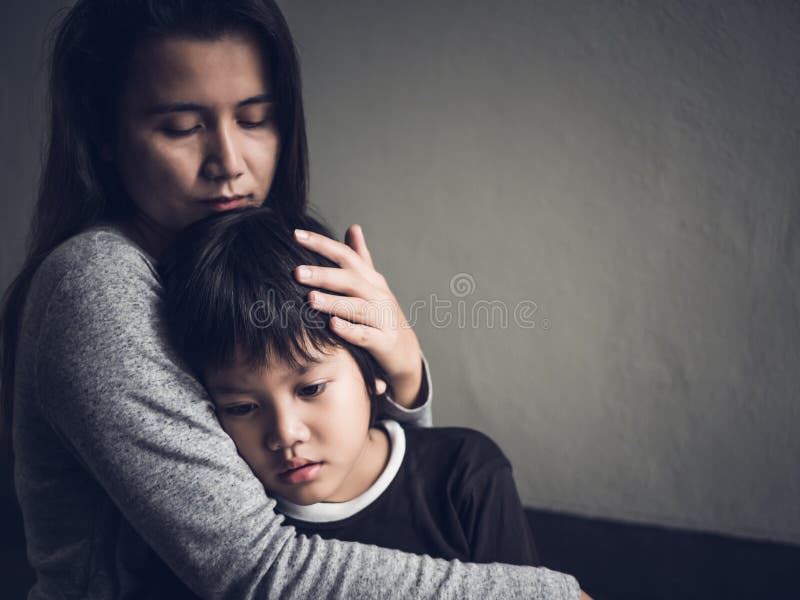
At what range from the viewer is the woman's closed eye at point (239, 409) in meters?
0.75

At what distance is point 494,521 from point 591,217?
83 centimetres

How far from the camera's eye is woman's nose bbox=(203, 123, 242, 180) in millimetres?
817

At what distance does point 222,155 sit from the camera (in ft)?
2.69

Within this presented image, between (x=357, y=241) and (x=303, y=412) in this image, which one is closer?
(x=303, y=412)

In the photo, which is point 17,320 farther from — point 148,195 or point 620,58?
point 620,58

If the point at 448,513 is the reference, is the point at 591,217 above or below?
above

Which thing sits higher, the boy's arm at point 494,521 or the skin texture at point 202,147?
the skin texture at point 202,147

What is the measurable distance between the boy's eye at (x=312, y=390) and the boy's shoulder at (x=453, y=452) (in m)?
0.18

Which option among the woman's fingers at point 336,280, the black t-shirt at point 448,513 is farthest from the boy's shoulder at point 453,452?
the woman's fingers at point 336,280

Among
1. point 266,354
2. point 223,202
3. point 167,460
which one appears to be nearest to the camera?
point 167,460

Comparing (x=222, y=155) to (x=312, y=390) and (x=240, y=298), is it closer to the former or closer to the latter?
(x=240, y=298)

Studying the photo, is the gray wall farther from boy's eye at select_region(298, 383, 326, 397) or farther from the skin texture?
boy's eye at select_region(298, 383, 326, 397)

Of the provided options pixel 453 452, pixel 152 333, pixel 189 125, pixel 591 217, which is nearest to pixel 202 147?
pixel 189 125

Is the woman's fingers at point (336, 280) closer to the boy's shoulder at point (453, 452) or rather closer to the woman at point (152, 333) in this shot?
the woman at point (152, 333)
